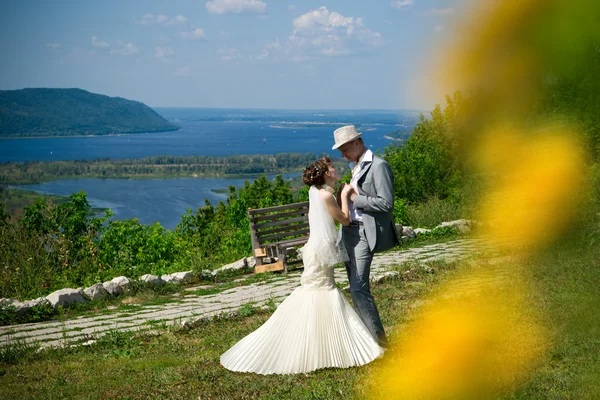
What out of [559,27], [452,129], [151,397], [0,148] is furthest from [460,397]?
[0,148]

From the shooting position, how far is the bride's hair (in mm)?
5020

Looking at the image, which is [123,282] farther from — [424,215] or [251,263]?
[424,215]

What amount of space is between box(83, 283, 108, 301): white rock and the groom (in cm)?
604

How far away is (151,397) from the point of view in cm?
468

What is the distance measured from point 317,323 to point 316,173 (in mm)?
1156

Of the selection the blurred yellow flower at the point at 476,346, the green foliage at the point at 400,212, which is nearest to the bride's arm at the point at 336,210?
the blurred yellow flower at the point at 476,346

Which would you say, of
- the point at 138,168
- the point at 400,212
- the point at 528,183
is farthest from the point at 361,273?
the point at 138,168

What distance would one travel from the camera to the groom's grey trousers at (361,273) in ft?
15.4

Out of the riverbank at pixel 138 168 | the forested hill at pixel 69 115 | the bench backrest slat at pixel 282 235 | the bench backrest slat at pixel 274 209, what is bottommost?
the riverbank at pixel 138 168

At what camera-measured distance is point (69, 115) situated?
453 feet

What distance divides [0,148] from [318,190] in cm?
9926

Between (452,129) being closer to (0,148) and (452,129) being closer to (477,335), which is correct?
(477,335)

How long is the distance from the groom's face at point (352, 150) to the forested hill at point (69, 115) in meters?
115

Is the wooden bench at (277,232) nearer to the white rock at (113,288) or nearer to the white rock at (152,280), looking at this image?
the white rock at (152,280)
